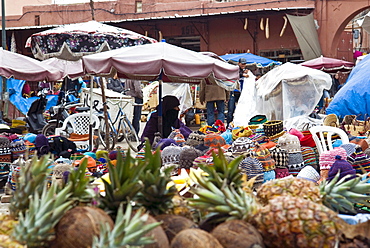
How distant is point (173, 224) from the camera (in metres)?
2.32

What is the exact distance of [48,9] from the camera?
24938 mm

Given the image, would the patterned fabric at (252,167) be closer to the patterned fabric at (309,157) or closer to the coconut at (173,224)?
the patterned fabric at (309,157)

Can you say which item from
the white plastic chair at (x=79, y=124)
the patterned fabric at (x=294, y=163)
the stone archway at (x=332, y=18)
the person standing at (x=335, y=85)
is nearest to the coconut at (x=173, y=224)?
the patterned fabric at (x=294, y=163)

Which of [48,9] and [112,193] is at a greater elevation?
[48,9]

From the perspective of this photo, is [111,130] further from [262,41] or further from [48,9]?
[48,9]

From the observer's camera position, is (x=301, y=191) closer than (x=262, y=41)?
Yes

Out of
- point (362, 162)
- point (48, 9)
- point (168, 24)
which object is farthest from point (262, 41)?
point (362, 162)

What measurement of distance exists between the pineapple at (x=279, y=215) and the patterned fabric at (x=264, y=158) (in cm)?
299

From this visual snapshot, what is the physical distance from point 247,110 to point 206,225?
953cm

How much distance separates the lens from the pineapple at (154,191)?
2359 millimetres

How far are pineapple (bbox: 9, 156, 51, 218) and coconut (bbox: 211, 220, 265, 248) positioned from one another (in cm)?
78

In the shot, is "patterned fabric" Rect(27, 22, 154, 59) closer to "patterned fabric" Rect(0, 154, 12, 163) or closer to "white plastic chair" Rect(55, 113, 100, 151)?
"white plastic chair" Rect(55, 113, 100, 151)

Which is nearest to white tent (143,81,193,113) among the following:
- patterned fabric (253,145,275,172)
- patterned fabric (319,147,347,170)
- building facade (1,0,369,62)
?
building facade (1,0,369,62)

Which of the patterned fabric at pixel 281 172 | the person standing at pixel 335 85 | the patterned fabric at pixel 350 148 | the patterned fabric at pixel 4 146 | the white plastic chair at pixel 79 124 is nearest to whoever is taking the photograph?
the patterned fabric at pixel 350 148
